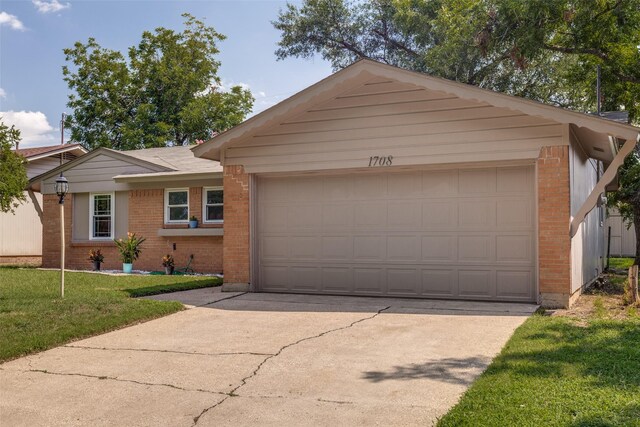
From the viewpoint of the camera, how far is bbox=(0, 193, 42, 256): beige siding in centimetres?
2161

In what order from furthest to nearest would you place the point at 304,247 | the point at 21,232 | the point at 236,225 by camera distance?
the point at 21,232 → the point at 236,225 → the point at 304,247

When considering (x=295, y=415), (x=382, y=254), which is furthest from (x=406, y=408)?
(x=382, y=254)

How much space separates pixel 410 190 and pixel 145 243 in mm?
9254

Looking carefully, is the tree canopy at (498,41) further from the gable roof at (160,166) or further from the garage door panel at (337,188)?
the gable roof at (160,166)

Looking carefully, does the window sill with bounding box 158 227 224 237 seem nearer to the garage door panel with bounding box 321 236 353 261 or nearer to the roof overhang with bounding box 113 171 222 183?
the roof overhang with bounding box 113 171 222 183

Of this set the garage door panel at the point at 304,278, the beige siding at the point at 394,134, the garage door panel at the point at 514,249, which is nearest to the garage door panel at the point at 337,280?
the garage door panel at the point at 304,278

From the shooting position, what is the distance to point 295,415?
15.4 feet

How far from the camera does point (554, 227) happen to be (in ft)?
30.9

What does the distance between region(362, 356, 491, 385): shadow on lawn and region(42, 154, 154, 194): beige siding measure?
12951mm

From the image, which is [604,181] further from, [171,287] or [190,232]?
[190,232]

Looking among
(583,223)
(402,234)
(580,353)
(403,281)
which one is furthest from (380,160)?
(580,353)

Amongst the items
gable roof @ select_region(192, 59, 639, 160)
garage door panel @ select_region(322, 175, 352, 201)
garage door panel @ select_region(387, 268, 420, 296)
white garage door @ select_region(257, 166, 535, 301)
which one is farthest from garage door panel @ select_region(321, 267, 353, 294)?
gable roof @ select_region(192, 59, 639, 160)

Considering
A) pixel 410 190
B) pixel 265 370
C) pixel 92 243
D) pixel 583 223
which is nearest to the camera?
pixel 265 370

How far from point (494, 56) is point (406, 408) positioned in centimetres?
2098
